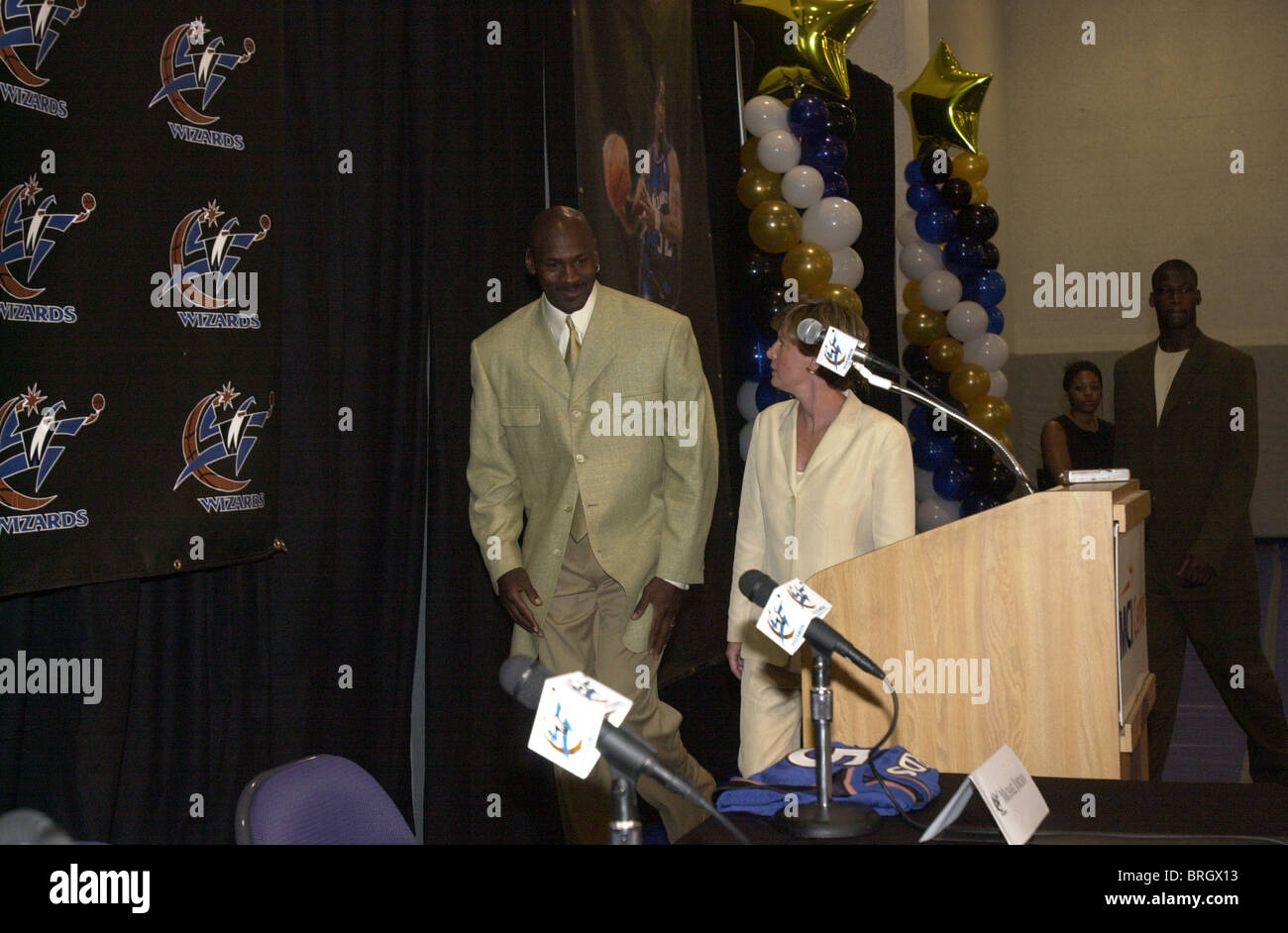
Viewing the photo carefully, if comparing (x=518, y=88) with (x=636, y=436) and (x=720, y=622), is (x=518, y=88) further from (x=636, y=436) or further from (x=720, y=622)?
(x=720, y=622)

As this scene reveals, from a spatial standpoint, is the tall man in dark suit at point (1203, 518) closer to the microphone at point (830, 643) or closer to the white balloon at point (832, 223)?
the white balloon at point (832, 223)

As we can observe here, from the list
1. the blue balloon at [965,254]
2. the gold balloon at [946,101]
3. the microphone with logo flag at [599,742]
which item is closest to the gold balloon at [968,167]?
the gold balloon at [946,101]

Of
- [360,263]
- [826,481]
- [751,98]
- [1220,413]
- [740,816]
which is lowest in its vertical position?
[740,816]

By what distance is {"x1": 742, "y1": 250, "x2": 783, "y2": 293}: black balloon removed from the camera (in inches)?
214

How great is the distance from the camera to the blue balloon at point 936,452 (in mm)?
6234

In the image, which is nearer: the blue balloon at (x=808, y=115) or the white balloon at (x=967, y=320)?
the blue balloon at (x=808, y=115)

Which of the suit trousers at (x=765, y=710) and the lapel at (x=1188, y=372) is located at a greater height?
the lapel at (x=1188, y=372)

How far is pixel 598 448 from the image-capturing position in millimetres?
3379

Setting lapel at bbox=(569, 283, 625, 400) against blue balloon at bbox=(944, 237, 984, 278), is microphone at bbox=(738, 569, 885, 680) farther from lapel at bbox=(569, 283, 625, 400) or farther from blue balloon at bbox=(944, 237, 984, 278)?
blue balloon at bbox=(944, 237, 984, 278)

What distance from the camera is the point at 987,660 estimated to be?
8.07 feet

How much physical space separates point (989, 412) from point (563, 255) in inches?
144

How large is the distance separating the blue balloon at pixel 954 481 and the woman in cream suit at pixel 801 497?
3038 mm
